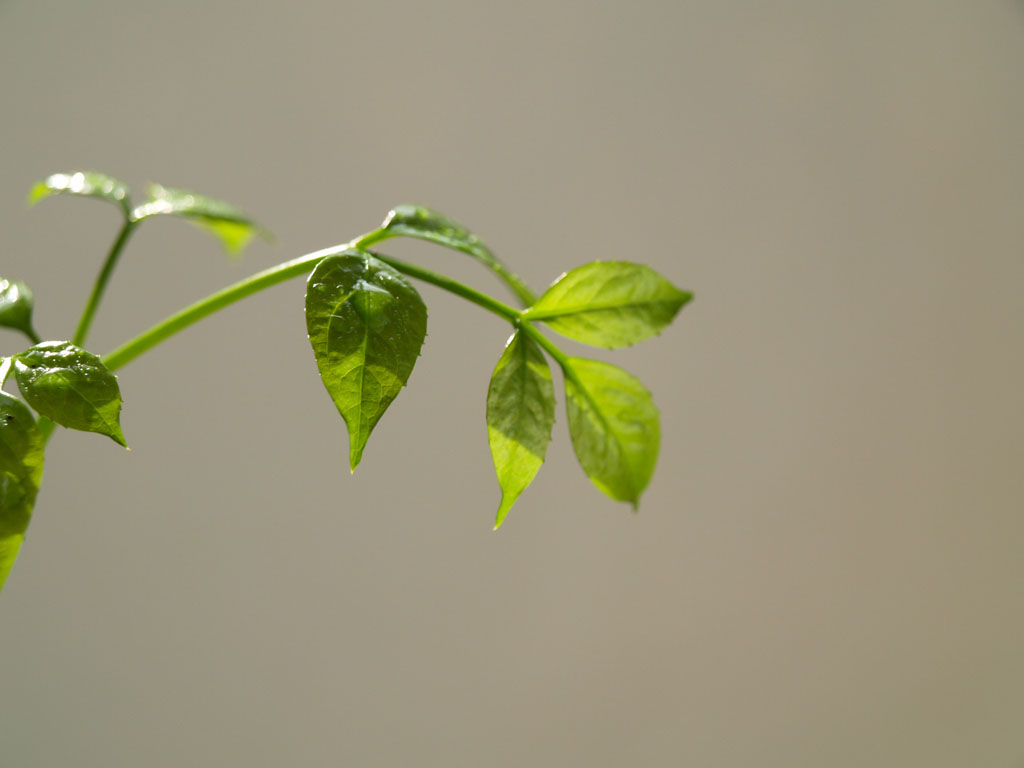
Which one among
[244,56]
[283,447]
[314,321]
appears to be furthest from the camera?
[283,447]

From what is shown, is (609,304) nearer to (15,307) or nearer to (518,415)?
(518,415)

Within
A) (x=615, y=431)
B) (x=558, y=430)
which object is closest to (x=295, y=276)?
(x=615, y=431)

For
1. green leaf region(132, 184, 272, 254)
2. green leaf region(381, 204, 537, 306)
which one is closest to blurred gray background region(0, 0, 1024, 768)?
green leaf region(132, 184, 272, 254)

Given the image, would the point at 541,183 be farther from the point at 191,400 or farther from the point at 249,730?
the point at 249,730

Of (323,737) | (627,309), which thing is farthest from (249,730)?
(627,309)

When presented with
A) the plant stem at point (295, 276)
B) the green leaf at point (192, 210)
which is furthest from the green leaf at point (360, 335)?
the green leaf at point (192, 210)

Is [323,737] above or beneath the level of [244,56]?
beneath
